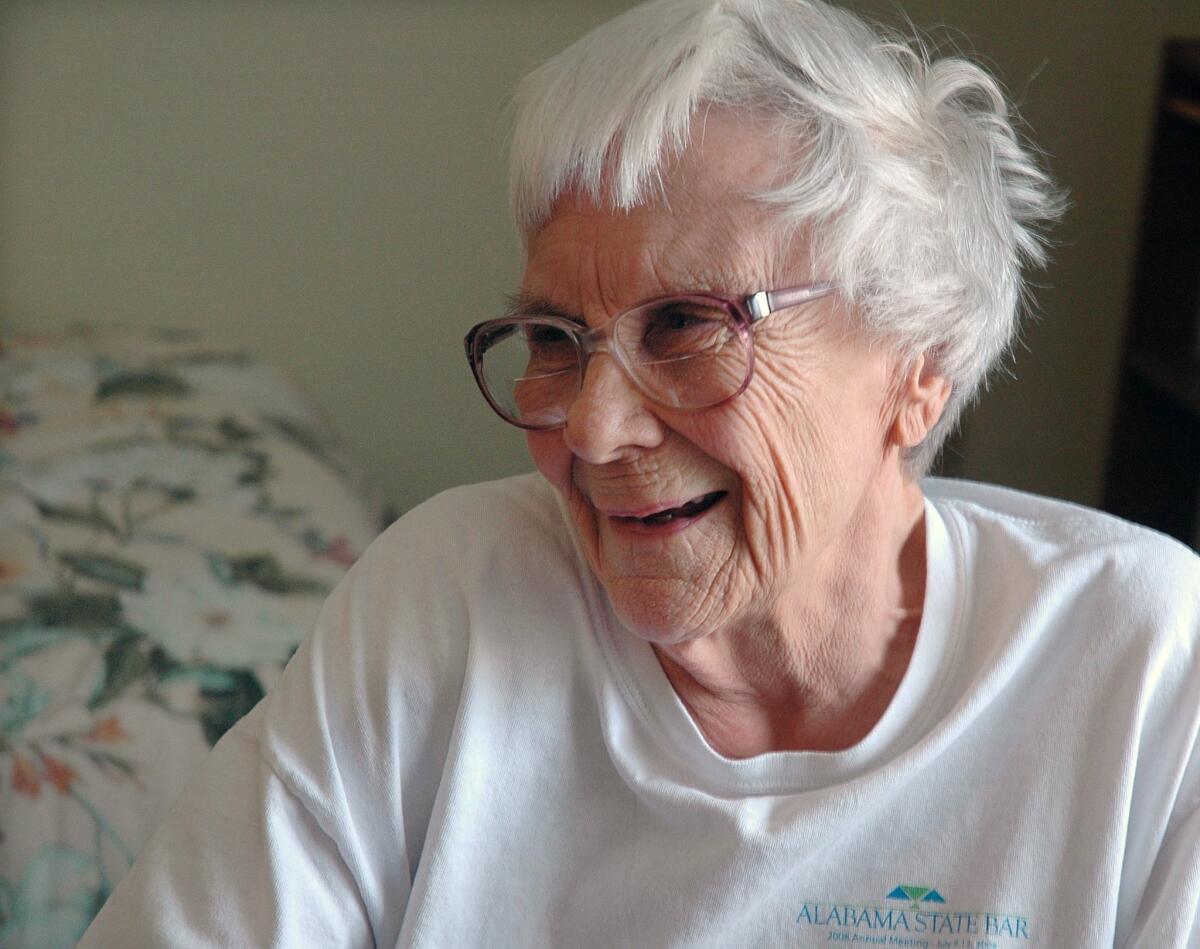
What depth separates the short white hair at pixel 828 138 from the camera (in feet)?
3.33

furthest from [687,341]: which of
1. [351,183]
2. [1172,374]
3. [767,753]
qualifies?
[351,183]

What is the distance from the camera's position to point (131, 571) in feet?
6.49

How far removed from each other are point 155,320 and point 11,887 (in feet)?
6.66

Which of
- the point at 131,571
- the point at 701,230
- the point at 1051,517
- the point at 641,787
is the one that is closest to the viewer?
the point at 701,230

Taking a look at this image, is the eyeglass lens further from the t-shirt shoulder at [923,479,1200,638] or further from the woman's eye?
the t-shirt shoulder at [923,479,1200,638]

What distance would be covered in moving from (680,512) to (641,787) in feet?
0.78

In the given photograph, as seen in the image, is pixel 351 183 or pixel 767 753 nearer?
Result: pixel 767 753

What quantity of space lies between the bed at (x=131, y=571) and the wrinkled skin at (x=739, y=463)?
2.51ft

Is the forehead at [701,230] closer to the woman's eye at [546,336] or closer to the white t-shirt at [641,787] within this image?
the woman's eye at [546,336]

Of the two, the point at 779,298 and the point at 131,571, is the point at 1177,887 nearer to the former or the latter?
the point at 779,298

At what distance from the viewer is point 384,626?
115cm

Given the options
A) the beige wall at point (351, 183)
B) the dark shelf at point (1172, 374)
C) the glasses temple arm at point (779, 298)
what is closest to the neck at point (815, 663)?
the glasses temple arm at point (779, 298)

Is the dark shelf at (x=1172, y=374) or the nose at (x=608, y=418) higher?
the nose at (x=608, y=418)

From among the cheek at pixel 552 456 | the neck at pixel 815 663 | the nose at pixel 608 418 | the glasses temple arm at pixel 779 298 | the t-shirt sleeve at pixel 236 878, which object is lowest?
the t-shirt sleeve at pixel 236 878
